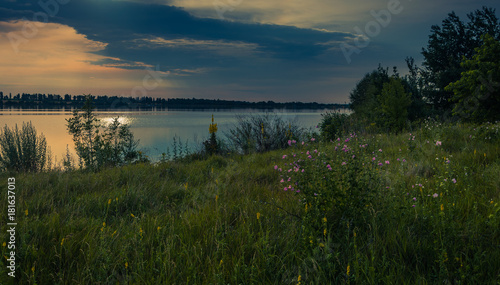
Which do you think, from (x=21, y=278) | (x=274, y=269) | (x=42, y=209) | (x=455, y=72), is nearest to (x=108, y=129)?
(x=42, y=209)

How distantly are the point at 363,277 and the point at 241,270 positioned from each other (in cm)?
93

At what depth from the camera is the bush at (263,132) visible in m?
12.4

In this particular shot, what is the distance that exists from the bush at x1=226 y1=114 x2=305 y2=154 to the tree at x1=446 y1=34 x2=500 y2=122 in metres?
5.69

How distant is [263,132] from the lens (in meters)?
12.4

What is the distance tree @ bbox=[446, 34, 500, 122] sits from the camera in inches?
299

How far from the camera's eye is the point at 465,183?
13.5 ft

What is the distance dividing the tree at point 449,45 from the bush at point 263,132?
2199cm

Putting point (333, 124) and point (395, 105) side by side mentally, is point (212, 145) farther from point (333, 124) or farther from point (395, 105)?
point (395, 105)

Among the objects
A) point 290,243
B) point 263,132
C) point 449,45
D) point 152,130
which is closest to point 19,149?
point 263,132

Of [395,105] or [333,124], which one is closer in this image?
[333,124]

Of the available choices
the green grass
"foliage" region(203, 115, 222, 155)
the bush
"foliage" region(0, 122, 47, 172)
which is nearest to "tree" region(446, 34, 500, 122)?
the green grass

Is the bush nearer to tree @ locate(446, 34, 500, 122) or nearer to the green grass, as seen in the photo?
tree @ locate(446, 34, 500, 122)

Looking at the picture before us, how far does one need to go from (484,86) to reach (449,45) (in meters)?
26.4

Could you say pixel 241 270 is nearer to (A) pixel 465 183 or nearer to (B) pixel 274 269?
(B) pixel 274 269
